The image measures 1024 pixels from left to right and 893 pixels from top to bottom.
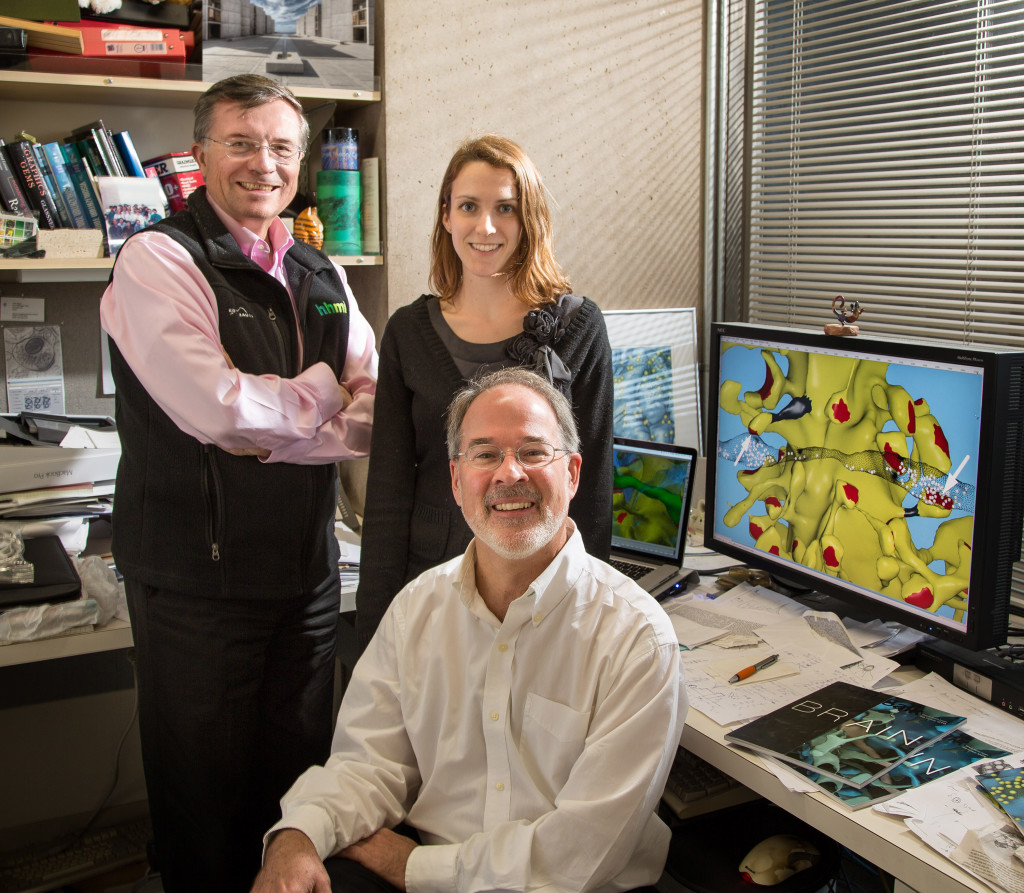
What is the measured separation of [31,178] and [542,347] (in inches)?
50.1

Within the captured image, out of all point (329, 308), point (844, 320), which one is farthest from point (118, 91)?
point (844, 320)

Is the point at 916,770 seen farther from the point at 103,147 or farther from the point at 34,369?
the point at 34,369

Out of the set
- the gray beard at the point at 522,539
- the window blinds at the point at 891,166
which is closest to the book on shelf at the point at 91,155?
the gray beard at the point at 522,539

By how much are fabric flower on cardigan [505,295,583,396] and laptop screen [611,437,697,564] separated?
1.55 feet

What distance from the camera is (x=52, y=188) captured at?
7.13ft

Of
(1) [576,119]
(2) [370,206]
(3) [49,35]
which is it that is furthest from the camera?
(1) [576,119]

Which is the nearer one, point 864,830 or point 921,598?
point 864,830

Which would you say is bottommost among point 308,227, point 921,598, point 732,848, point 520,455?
point 732,848

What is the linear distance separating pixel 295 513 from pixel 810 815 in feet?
3.31

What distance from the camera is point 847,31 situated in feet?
7.89

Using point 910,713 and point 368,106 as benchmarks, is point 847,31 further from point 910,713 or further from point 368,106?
point 910,713

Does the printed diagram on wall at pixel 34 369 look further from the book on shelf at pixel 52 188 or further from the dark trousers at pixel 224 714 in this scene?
the dark trousers at pixel 224 714

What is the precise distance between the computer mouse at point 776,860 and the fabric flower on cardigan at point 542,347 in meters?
0.81

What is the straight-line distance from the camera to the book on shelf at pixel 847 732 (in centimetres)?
134
